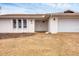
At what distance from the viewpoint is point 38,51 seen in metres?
3.25

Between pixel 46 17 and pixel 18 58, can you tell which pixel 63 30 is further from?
pixel 18 58

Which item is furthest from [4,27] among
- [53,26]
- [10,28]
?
[53,26]

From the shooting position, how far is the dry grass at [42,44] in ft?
10.6

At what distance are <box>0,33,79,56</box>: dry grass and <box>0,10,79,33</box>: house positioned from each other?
9cm

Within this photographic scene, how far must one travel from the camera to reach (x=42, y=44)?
3.31 m

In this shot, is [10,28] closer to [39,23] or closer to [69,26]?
[39,23]

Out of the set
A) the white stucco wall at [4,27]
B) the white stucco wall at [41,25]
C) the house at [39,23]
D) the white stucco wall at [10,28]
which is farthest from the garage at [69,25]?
the white stucco wall at [4,27]

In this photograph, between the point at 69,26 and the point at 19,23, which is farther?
the point at 19,23

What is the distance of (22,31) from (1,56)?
0.47m

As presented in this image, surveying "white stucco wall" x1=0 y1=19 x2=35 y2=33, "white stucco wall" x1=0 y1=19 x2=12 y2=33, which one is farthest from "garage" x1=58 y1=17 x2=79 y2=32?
"white stucco wall" x1=0 y1=19 x2=12 y2=33

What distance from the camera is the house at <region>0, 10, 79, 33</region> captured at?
3248 millimetres

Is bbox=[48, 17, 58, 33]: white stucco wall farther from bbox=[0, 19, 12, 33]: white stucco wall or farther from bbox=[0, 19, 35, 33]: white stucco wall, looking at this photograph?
bbox=[0, 19, 12, 33]: white stucco wall

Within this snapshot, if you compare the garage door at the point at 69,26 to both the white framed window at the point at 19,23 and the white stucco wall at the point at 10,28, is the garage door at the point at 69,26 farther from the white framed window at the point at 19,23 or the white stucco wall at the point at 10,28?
the white framed window at the point at 19,23

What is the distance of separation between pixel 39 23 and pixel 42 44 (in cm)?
39
